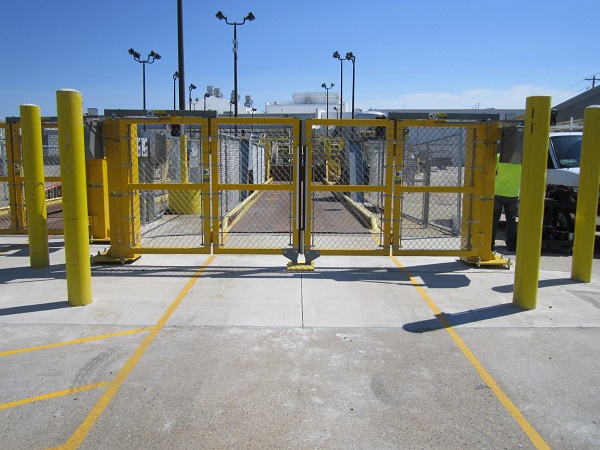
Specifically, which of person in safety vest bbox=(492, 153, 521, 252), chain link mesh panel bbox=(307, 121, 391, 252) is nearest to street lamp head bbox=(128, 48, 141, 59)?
chain link mesh panel bbox=(307, 121, 391, 252)

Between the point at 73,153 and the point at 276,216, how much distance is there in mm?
8738

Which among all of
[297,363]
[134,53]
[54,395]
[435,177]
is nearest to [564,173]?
[435,177]

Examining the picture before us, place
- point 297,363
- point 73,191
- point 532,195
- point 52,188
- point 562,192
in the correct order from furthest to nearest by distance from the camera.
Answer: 1. point 52,188
2. point 562,192
3. point 532,195
4. point 73,191
5. point 297,363

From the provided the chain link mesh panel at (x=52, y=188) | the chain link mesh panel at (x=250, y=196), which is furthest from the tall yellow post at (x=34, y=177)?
the chain link mesh panel at (x=250, y=196)

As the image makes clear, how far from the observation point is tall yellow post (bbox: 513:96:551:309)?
5559 mm

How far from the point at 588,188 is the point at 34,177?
299 inches

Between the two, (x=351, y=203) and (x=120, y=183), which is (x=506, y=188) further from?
(x=351, y=203)

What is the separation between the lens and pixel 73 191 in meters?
5.51

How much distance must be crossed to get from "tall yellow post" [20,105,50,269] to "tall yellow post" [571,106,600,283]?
24.5 feet

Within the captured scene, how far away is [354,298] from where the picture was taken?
6.16 m

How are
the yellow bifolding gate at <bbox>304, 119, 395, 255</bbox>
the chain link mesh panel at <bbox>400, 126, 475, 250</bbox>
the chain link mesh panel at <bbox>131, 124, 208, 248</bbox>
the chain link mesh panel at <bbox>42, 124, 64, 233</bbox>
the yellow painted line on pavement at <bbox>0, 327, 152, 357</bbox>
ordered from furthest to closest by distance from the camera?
the chain link mesh panel at <bbox>42, 124, 64, 233</bbox> < the chain link mesh panel at <bbox>400, 126, 475, 250</bbox> < the chain link mesh panel at <bbox>131, 124, 208, 248</bbox> < the yellow bifolding gate at <bbox>304, 119, 395, 255</bbox> < the yellow painted line on pavement at <bbox>0, 327, 152, 357</bbox>

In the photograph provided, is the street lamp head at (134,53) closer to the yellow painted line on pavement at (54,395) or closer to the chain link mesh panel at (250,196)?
the chain link mesh panel at (250,196)

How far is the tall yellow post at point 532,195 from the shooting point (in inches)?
219

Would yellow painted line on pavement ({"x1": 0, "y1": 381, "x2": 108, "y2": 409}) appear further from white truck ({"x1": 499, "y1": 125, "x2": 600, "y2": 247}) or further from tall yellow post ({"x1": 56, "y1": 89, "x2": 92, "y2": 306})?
white truck ({"x1": 499, "y1": 125, "x2": 600, "y2": 247})
